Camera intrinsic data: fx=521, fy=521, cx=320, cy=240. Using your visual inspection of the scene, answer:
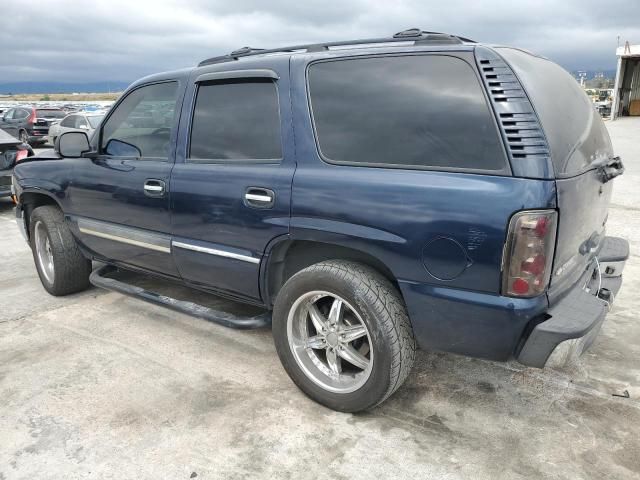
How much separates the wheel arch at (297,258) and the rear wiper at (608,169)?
1209 mm

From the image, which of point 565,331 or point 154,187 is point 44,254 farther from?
point 565,331

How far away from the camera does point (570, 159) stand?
2312 millimetres

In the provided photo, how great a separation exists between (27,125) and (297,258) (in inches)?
737

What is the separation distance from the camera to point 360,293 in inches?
99.5

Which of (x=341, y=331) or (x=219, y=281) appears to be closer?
(x=341, y=331)

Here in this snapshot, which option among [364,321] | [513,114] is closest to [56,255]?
[364,321]

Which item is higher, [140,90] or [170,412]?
[140,90]

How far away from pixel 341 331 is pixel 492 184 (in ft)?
3.67

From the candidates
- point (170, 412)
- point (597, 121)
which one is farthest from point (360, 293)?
point (597, 121)

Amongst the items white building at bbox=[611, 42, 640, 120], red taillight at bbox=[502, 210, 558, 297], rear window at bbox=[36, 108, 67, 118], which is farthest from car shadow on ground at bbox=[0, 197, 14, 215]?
white building at bbox=[611, 42, 640, 120]

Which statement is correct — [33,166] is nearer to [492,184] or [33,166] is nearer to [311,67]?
[311,67]

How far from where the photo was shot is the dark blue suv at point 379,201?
221cm

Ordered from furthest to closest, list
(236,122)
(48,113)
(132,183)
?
(48,113) → (132,183) → (236,122)

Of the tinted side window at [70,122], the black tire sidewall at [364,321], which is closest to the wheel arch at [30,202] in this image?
the black tire sidewall at [364,321]
